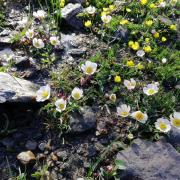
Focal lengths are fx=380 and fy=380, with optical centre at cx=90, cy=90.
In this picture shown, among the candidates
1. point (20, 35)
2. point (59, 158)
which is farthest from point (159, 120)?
point (20, 35)

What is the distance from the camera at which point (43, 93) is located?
3908 mm

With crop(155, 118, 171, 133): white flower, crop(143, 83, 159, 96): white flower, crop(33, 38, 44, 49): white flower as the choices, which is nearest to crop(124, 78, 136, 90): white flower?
crop(143, 83, 159, 96): white flower

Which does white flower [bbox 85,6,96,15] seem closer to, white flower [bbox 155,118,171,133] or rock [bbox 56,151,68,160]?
white flower [bbox 155,118,171,133]

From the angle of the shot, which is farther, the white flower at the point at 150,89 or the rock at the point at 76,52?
the rock at the point at 76,52

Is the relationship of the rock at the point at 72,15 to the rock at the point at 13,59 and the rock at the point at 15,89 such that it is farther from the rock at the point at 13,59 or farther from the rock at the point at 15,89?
the rock at the point at 15,89

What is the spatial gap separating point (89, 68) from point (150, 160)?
1.27 metres

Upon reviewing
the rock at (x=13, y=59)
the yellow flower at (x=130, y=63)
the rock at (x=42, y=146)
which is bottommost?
the rock at (x=42, y=146)

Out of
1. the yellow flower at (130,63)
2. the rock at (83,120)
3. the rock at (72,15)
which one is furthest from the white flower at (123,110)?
the rock at (72,15)

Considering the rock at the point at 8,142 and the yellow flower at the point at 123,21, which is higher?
the yellow flower at the point at 123,21

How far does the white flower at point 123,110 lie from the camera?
13.1 ft

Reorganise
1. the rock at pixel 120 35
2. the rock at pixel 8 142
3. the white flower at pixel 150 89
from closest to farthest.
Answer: the rock at pixel 8 142
the white flower at pixel 150 89
the rock at pixel 120 35

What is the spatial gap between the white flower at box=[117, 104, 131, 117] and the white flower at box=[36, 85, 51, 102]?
753 mm

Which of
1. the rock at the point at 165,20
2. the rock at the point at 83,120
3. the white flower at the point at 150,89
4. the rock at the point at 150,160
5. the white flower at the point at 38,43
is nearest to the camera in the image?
the rock at the point at 150,160

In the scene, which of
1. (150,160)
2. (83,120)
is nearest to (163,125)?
(150,160)
